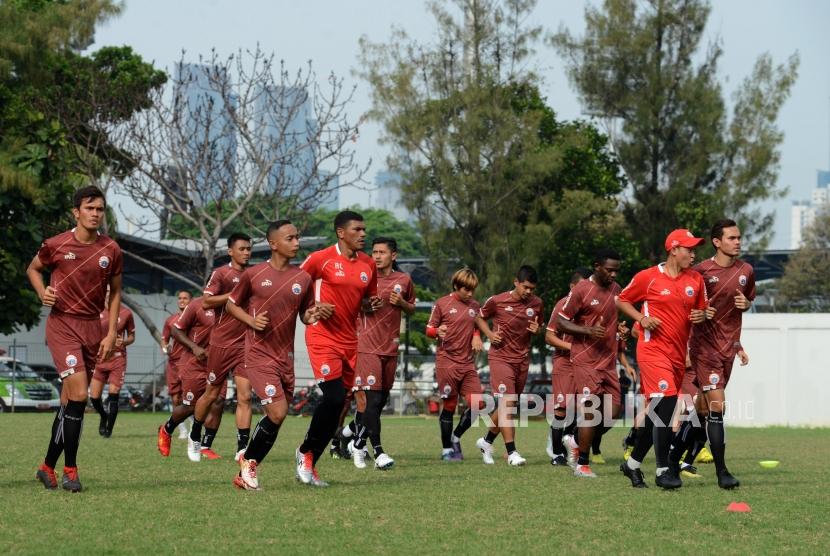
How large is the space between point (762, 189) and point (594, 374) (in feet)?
108

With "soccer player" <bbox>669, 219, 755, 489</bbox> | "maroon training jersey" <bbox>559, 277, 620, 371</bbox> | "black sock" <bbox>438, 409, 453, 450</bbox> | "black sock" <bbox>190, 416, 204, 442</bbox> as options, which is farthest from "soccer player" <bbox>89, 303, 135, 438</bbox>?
"soccer player" <bbox>669, 219, 755, 489</bbox>

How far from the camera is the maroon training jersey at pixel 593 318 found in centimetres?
1366

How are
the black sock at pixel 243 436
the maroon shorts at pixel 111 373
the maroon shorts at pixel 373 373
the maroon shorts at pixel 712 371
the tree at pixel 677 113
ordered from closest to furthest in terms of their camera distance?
the maroon shorts at pixel 712 371 < the black sock at pixel 243 436 < the maroon shorts at pixel 373 373 < the maroon shorts at pixel 111 373 < the tree at pixel 677 113

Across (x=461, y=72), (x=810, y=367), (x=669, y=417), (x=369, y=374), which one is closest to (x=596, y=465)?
(x=369, y=374)

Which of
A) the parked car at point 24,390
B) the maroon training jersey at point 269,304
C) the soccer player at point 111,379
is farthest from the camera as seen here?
the parked car at point 24,390

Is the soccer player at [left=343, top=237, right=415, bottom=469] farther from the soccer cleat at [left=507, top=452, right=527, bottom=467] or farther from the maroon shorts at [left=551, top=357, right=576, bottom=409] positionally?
the maroon shorts at [left=551, top=357, right=576, bottom=409]

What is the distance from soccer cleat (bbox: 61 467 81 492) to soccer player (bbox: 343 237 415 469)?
424 centimetres

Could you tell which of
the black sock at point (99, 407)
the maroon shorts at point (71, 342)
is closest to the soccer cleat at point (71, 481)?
the maroon shorts at point (71, 342)

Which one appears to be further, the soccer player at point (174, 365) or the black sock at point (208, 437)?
the soccer player at point (174, 365)

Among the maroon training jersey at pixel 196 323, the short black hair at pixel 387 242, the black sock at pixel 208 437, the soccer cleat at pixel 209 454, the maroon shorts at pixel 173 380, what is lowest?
the soccer cleat at pixel 209 454

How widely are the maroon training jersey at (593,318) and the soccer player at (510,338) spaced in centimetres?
137

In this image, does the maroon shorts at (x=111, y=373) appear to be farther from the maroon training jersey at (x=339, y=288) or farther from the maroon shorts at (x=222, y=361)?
the maroon training jersey at (x=339, y=288)

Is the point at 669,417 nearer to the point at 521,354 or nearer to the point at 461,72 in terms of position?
the point at 521,354

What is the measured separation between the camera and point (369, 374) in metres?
14.4
